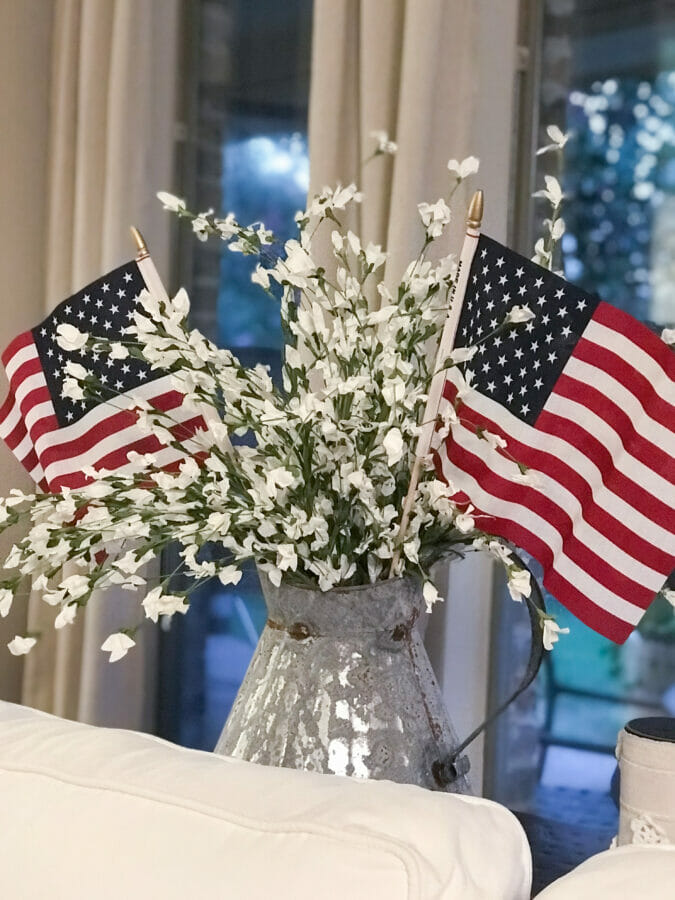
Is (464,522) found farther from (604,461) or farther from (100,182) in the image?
(100,182)

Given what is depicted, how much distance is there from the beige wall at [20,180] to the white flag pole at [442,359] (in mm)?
1344

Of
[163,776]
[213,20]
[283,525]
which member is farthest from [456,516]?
[213,20]

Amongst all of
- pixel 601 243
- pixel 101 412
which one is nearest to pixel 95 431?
pixel 101 412

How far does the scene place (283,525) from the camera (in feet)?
3.58

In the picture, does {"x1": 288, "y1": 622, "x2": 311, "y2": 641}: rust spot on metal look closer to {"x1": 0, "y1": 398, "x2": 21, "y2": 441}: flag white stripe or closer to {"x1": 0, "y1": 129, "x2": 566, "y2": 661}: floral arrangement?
{"x1": 0, "y1": 129, "x2": 566, "y2": 661}: floral arrangement

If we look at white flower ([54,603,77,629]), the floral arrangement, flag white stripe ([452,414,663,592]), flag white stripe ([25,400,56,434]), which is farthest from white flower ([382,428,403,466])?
flag white stripe ([25,400,56,434])

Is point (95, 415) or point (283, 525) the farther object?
point (95, 415)

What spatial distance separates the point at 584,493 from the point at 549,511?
0.04m

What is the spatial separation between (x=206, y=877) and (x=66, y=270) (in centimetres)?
175

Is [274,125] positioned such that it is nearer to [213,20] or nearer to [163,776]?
[213,20]

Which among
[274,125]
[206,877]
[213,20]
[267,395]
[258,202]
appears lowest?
[206,877]

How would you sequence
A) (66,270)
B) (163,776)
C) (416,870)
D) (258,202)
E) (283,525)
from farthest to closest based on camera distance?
(258,202)
(66,270)
(283,525)
(163,776)
(416,870)

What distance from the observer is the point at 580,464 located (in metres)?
1.15

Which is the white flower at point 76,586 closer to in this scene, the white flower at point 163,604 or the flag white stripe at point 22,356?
the white flower at point 163,604
